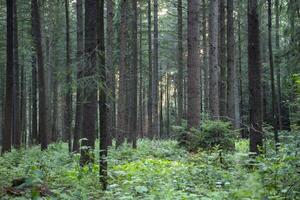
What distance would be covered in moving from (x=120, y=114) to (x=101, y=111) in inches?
386

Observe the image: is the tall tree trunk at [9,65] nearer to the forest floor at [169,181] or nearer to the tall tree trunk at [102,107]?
the forest floor at [169,181]

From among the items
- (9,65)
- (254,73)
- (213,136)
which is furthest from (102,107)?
(9,65)

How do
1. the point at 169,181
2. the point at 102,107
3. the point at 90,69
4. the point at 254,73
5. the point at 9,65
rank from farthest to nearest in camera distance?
1. the point at 9,65
2. the point at 254,73
3. the point at 90,69
4. the point at 102,107
5. the point at 169,181

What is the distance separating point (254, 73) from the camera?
345 inches

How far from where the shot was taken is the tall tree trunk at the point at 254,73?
8.66m

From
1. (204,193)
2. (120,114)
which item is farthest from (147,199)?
(120,114)

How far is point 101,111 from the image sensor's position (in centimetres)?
783

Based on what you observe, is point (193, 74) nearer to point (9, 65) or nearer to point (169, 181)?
point (9, 65)

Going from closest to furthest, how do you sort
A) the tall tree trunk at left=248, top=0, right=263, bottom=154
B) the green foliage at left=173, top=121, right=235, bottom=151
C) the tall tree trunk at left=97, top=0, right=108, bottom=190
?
the tall tree trunk at left=97, top=0, right=108, bottom=190, the tall tree trunk at left=248, top=0, right=263, bottom=154, the green foliage at left=173, top=121, right=235, bottom=151

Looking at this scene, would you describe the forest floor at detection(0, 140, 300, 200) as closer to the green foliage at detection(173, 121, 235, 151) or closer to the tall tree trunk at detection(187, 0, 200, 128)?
the green foliage at detection(173, 121, 235, 151)

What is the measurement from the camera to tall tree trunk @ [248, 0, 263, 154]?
28.4 ft

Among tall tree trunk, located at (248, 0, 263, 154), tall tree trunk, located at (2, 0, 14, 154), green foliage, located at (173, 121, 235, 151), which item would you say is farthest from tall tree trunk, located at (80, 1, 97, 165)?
tall tree trunk, located at (2, 0, 14, 154)

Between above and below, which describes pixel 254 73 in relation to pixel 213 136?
above

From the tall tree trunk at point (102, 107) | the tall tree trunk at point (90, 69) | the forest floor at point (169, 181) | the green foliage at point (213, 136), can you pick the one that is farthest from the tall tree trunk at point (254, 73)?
the green foliage at point (213, 136)
